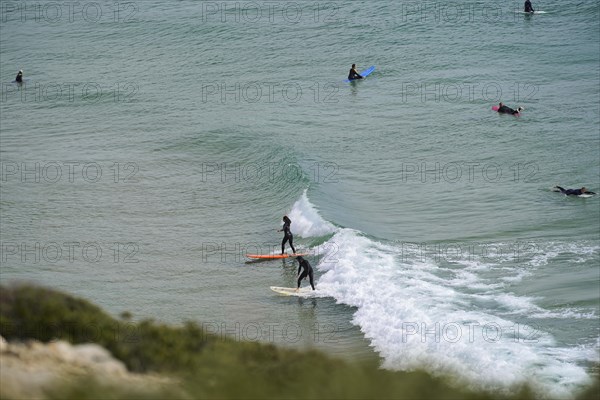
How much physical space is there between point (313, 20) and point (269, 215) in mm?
28752

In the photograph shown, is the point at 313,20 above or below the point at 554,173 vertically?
above

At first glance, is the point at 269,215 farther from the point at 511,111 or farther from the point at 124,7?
the point at 124,7

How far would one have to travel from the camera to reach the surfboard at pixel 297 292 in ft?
77.6

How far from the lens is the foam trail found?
28461mm

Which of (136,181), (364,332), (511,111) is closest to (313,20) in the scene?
(511,111)

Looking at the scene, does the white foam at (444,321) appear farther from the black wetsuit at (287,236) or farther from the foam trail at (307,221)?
the foam trail at (307,221)

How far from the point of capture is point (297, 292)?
77.9 feet

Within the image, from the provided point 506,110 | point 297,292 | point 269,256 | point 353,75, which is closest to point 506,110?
point 506,110

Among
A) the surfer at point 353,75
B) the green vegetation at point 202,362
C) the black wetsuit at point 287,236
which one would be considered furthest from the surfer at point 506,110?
the green vegetation at point 202,362

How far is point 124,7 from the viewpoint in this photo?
6562cm

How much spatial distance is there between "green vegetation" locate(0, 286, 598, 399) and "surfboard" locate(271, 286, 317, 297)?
10.5 metres

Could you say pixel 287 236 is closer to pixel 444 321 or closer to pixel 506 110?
pixel 444 321

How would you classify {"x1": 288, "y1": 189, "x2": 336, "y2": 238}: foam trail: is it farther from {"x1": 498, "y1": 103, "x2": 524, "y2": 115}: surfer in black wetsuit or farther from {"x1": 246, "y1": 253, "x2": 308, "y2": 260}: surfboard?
{"x1": 498, "y1": 103, "x2": 524, "y2": 115}: surfer in black wetsuit

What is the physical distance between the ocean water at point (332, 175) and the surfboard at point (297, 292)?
30cm
